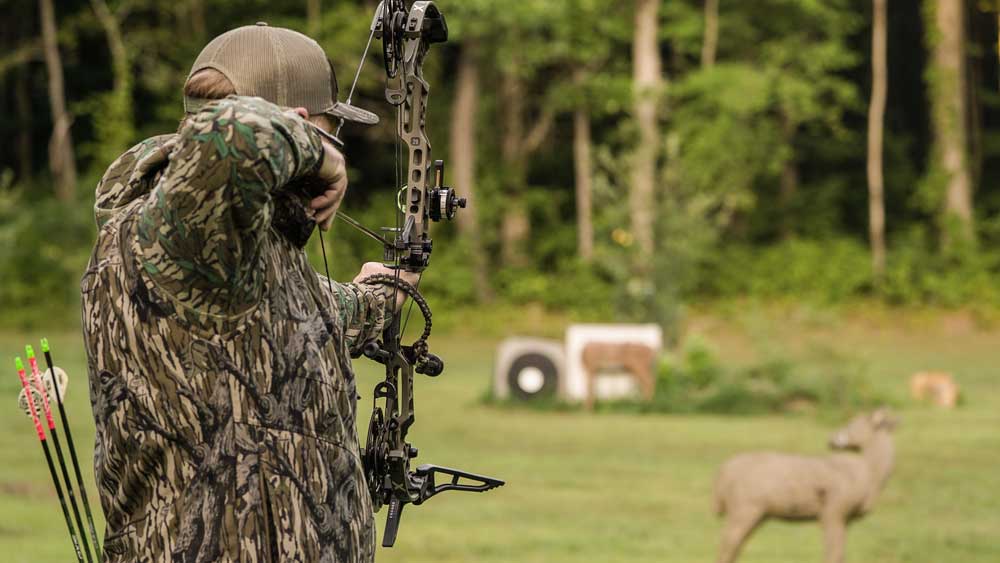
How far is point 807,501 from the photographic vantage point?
6.61m

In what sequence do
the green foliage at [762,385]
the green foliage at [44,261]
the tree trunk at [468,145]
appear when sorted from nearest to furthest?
1. the green foliage at [762,385]
2. the green foliage at [44,261]
3. the tree trunk at [468,145]

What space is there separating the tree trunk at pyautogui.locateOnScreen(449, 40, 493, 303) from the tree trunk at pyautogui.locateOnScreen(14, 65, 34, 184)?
30.6ft

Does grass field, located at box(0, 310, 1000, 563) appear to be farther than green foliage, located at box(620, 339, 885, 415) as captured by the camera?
No

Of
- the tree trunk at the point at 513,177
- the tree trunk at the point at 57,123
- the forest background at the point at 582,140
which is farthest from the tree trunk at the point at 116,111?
the tree trunk at the point at 513,177

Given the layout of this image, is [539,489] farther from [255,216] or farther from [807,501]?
[255,216]

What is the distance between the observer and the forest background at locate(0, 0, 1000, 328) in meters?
26.1

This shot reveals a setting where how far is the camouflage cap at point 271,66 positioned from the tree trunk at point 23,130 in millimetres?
29986

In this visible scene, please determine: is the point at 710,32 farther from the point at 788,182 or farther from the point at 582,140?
the point at 788,182

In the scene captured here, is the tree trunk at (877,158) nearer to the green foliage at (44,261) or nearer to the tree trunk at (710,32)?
the tree trunk at (710,32)

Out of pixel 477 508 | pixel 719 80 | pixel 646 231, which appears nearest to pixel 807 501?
pixel 477 508

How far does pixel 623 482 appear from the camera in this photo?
1056cm

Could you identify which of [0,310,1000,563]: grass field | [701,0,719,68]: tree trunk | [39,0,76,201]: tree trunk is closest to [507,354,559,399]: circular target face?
[0,310,1000,563]: grass field

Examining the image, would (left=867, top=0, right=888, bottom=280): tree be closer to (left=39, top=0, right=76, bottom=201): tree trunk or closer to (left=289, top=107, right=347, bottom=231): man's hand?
(left=39, top=0, right=76, bottom=201): tree trunk

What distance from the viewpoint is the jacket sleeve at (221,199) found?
1.97m
